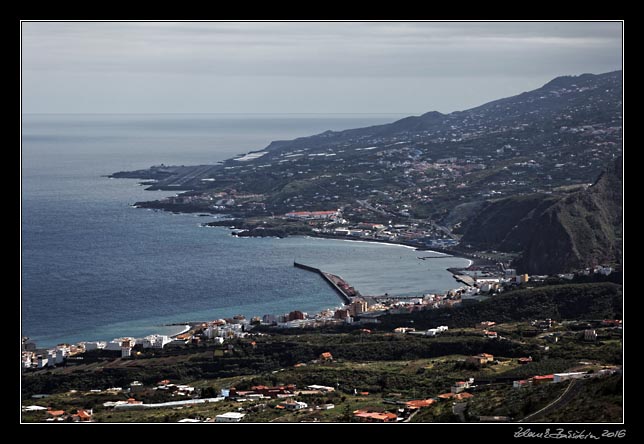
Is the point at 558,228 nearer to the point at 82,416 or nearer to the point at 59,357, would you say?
the point at 59,357

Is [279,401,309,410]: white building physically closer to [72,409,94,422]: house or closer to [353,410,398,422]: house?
[353,410,398,422]: house

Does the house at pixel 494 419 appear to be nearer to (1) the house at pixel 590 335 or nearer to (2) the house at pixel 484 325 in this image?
(1) the house at pixel 590 335

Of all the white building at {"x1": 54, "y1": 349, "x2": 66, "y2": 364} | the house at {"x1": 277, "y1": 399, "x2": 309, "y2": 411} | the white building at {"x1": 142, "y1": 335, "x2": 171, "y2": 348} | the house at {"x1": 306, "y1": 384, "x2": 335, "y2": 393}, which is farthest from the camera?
the white building at {"x1": 142, "y1": 335, "x2": 171, "y2": 348}

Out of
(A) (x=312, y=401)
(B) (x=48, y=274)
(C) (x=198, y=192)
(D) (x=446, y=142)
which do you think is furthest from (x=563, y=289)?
(D) (x=446, y=142)

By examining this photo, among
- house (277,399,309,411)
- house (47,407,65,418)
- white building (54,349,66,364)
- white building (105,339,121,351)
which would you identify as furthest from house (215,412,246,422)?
white building (105,339,121,351)

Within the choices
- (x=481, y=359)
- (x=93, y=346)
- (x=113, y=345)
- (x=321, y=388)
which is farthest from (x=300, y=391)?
(x=93, y=346)
